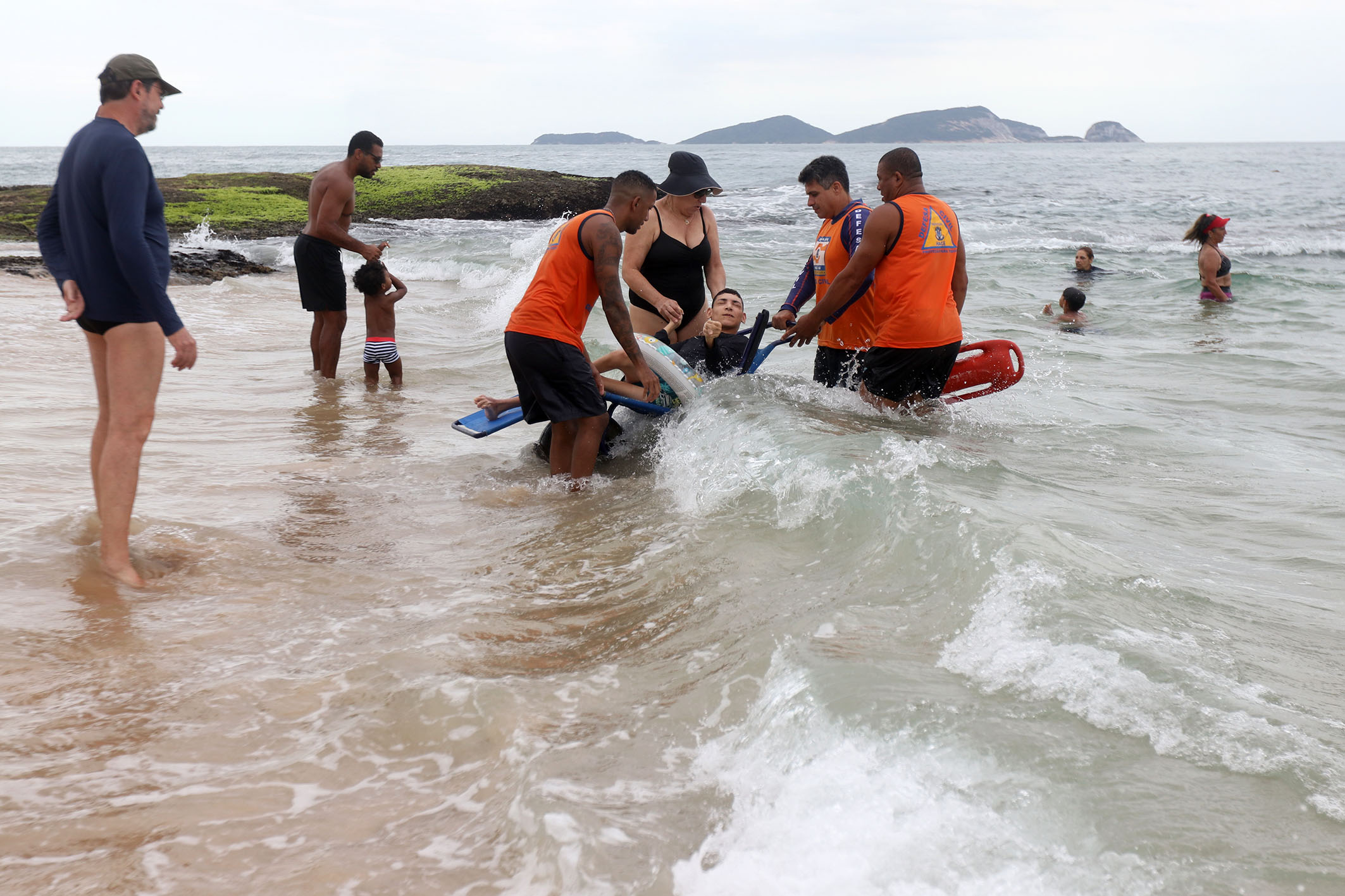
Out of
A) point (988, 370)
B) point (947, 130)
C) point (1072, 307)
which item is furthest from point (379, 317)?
point (947, 130)

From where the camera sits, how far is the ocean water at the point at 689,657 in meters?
2.22

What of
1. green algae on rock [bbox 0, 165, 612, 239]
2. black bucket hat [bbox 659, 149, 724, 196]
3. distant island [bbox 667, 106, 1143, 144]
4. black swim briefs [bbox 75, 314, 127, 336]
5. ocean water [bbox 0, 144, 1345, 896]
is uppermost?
distant island [bbox 667, 106, 1143, 144]

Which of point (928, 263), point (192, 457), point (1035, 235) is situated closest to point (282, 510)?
point (192, 457)

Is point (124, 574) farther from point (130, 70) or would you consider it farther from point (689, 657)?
point (689, 657)

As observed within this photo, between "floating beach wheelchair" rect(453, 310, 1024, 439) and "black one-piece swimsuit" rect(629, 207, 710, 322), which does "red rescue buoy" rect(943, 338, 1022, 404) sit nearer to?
"floating beach wheelchair" rect(453, 310, 1024, 439)

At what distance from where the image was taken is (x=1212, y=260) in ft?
44.1

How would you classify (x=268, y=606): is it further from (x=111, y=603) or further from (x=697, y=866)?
(x=697, y=866)

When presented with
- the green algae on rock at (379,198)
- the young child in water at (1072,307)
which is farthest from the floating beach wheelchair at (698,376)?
the green algae on rock at (379,198)

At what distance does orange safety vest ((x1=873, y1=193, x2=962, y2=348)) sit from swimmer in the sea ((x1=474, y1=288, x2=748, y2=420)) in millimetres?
921

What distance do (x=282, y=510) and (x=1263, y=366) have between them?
9.51m

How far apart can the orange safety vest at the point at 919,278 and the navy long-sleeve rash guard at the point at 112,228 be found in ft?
12.6

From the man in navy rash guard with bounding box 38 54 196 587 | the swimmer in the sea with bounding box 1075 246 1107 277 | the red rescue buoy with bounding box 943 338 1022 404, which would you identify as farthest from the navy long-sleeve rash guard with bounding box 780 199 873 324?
the swimmer in the sea with bounding box 1075 246 1107 277

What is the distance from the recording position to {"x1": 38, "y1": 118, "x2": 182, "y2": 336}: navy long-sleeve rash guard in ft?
11.2

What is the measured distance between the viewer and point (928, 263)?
5555 mm
